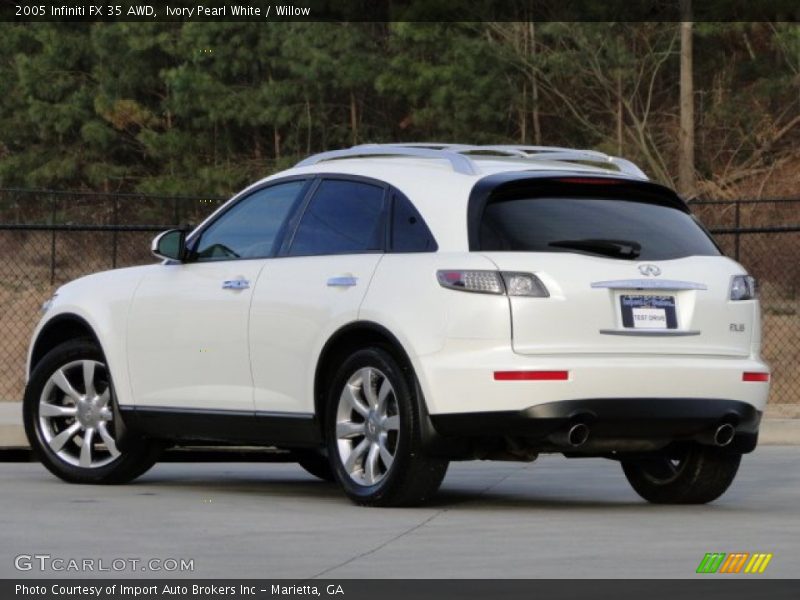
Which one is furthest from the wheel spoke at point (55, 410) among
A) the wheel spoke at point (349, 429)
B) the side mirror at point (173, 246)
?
→ the wheel spoke at point (349, 429)

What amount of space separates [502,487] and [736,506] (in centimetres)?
177

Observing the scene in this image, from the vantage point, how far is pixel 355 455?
10562 mm

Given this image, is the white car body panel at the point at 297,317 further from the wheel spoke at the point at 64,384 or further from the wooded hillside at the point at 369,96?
the wooded hillside at the point at 369,96

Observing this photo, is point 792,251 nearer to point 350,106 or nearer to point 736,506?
point 350,106

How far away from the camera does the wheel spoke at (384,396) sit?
A: 10336 mm

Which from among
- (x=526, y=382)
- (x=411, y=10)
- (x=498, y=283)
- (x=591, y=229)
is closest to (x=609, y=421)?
(x=526, y=382)

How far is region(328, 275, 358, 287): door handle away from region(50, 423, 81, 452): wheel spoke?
7.72 feet

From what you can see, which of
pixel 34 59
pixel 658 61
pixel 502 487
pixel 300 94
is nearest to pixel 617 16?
pixel 658 61

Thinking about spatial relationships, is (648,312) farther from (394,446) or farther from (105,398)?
(105,398)

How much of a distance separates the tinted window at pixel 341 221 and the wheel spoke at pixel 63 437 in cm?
201

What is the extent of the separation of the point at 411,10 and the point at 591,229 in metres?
30.3

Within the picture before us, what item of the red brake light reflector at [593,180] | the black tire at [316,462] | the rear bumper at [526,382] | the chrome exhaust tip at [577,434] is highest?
the red brake light reflector at [593,180]

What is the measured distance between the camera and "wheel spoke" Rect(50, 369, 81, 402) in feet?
40.1

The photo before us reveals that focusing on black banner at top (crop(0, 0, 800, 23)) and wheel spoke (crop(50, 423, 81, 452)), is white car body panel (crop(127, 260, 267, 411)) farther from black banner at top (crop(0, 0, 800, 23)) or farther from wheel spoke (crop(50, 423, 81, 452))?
black banner at top (crop(0, 0, 800, 23))
